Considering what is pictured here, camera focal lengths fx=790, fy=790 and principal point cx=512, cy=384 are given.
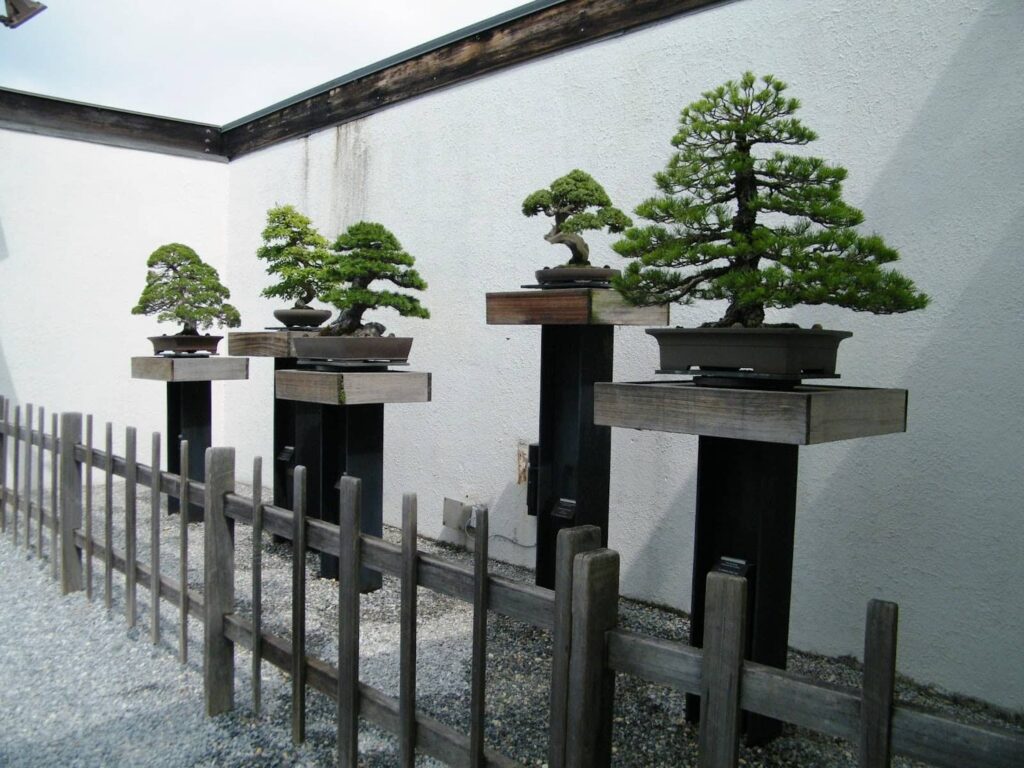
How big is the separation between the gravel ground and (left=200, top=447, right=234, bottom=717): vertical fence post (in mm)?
107

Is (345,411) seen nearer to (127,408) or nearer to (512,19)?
(512,19)

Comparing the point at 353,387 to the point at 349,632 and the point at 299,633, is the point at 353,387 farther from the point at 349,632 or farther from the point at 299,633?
the point at 349,632

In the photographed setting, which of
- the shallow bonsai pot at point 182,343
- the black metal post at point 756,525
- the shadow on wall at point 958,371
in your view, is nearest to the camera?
the black metal post at point 756,525

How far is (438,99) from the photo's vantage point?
14.5ft

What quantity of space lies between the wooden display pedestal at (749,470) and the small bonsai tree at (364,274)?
4.89 feet

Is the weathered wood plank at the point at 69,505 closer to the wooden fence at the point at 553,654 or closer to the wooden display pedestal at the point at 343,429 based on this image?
the wooden fence at the point at 553,654

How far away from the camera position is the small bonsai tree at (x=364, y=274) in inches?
126

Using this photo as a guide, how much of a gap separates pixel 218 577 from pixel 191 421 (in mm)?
2648

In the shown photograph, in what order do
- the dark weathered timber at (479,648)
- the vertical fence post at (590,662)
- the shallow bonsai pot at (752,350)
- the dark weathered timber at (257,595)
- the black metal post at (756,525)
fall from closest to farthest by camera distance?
the vertical fence post at (590,662) < the dark weathered timber at (479,648) < the shallow bonsai pot at (752,350) < the black metal post at (756,525) < the dark weathered timber at (257,595)

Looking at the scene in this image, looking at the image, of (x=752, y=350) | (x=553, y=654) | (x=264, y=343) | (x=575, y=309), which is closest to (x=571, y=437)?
(x=575, y=309)

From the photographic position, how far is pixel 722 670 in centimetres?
119

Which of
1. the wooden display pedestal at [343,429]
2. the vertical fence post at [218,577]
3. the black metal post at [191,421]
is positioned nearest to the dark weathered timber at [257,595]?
the vertical fence post at [218,577]

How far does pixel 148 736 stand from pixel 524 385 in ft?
7.44

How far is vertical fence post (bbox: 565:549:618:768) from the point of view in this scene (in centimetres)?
135
